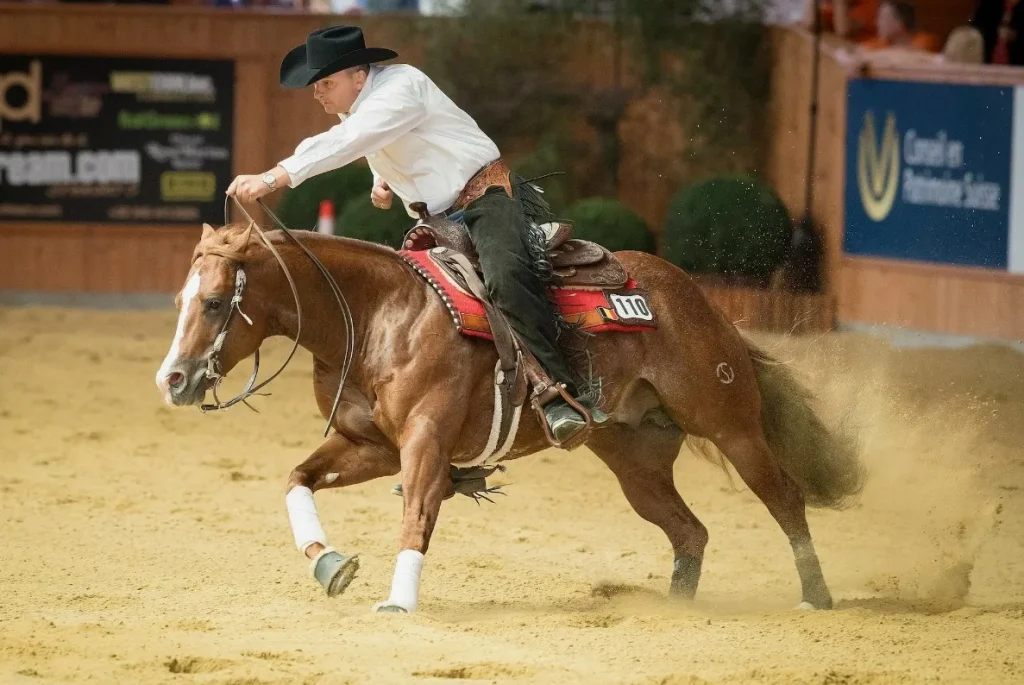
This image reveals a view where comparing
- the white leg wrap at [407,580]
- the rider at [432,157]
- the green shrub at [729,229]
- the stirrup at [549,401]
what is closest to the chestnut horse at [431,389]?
the white leg wrap at [407,580]

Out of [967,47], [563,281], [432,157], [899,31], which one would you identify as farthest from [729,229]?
[432,157]

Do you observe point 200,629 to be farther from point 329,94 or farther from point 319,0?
point 319,0

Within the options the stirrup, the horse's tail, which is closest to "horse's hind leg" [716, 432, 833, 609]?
the horse's tail

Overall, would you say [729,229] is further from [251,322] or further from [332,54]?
[251,322]

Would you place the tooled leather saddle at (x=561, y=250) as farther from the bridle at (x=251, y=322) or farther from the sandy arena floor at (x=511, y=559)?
the sandy arena floor at (x=511, y=559)

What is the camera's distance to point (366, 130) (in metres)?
5.64

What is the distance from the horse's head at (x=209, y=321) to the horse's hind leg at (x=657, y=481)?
184cm

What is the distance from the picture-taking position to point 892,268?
1262 cm

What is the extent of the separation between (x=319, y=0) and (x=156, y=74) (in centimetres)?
185

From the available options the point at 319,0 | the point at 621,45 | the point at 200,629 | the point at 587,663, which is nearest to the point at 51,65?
the point at 319,0

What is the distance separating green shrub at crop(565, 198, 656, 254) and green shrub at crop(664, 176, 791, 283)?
275 mm

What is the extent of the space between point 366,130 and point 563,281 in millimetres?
1155

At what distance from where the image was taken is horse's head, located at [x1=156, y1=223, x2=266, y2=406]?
548 centimetres

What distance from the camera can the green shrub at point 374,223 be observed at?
13.6m
